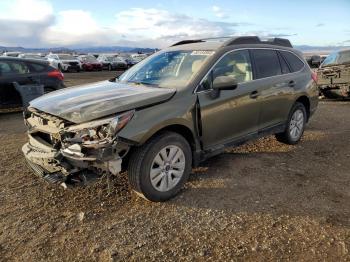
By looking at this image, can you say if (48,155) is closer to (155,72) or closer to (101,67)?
(155,72)

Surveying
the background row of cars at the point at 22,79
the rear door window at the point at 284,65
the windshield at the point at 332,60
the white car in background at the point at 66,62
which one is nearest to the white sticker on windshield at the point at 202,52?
the rear door window at the point at 284,65

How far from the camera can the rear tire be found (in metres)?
6.53

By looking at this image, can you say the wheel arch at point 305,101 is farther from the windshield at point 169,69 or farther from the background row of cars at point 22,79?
the background row of cars at point 22,79

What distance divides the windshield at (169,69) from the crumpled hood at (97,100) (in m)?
0.28

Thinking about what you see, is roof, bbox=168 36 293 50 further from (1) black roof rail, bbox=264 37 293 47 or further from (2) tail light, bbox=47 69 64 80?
(2) tail light, bbox=47 69 64 80

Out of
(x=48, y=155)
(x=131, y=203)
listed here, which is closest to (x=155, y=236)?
(x=131, y=203)

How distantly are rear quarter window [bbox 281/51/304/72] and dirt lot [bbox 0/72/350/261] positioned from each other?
1699 millimetres

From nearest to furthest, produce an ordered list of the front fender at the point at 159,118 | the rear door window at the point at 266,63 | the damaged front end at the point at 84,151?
the damaged front end at the point at 84,151 < the front fender at the point at 159,118 < the rear door window at the point at 266,63

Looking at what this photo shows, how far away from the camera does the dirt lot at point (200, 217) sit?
344 cm

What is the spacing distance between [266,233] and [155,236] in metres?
1.08

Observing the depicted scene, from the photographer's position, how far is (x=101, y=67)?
3791cm

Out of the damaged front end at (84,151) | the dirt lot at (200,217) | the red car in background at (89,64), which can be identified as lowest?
the red car in background at (89,64)

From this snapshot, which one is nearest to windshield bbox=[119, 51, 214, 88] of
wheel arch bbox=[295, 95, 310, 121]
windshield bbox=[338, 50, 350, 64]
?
wheel arch bbox=[295, 95, 310, 121]

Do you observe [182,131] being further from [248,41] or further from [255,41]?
[255,41]
